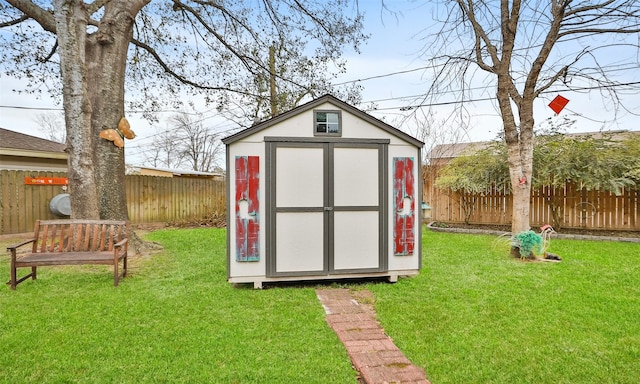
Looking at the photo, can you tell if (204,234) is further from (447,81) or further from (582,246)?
(582,246)

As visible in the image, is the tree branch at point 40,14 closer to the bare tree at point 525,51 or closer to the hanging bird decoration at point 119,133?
the hanging bird decoration at point 119,133

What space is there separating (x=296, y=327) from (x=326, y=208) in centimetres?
169

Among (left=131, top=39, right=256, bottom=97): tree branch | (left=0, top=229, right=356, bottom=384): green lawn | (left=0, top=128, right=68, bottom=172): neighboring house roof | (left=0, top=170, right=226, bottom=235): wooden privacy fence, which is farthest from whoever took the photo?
(left=0, top=128, right=68, bottom=172): neighboring house roof

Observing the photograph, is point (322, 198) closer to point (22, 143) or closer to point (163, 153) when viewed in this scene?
point (22, 143)

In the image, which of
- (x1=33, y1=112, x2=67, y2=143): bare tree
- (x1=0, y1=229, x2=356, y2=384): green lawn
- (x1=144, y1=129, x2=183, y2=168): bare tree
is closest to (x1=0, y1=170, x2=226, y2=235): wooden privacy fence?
(x1=0, y1=229, x2=356, y2=384): green lawn

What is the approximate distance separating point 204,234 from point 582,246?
847 cm

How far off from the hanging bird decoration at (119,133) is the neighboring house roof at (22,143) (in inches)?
181

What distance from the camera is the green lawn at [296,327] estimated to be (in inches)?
97.0

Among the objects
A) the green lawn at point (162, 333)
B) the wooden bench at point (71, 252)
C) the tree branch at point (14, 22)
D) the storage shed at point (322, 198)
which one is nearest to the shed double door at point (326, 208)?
the storage shed at point (322, 198)

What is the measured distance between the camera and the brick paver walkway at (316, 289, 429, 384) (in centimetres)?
244

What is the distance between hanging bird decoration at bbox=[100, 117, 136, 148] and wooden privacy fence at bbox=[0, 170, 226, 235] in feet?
13.2

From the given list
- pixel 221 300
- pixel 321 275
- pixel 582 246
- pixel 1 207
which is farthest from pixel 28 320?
pixel 582 246

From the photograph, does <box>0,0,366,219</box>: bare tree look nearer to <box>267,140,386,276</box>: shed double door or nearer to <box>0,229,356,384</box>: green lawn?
<box>0,229,356,384</box>: green lawn

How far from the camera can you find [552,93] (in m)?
7.34
